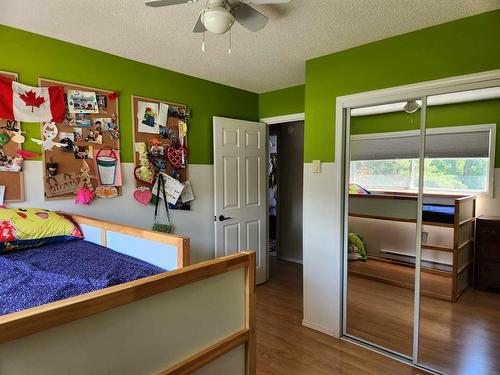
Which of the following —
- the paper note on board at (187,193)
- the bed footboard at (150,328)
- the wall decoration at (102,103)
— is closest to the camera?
the bed footboard at (150,328)

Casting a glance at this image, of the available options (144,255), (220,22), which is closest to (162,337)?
(144,255)

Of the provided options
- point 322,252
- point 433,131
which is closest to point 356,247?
point 322,252

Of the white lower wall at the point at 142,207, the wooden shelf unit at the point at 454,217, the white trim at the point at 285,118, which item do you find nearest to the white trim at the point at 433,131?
the wooden shelf unit at the point at 454,217

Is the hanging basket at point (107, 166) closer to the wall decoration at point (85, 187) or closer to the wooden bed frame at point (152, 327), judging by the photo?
the wall decoration at point (85, 187)

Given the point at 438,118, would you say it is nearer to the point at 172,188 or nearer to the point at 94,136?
the point at 172,188

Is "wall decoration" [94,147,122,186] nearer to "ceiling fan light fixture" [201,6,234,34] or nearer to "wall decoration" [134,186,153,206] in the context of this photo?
"wall decoration" [134,186,153,206]

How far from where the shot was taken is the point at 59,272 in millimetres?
1424

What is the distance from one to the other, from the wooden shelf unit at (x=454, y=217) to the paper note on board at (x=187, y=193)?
158 centimetres

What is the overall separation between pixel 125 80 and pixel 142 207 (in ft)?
3.72

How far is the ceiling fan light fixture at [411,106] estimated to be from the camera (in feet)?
7.41

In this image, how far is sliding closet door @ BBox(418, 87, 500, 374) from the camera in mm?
2301

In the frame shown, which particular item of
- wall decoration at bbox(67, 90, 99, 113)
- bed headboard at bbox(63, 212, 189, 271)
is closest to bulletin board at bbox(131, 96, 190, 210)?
wall decoration at bbox(67, 90, 99, 113)

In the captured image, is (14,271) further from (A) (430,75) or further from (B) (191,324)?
(A) (430,75)

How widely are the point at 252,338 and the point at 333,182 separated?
1.59 metres
